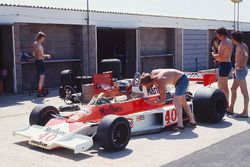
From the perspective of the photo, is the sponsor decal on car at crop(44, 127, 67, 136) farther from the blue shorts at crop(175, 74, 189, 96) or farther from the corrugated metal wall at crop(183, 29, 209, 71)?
the corrugated metal wall at crop(183, 29, 209, 71)

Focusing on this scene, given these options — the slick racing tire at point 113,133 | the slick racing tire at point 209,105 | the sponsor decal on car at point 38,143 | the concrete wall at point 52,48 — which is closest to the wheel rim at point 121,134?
the slick racing tire at point 113,133

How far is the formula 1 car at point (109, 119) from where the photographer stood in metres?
6.27

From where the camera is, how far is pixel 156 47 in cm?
1969

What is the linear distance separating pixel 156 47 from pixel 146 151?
13542 mm

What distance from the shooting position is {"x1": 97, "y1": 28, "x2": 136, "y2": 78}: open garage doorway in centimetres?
1789

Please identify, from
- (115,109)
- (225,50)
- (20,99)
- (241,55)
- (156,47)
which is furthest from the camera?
(156,47)

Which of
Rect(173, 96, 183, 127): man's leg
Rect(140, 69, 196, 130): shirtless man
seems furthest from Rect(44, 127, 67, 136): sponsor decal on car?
Rect(173, 96, 183, 127): man's leg

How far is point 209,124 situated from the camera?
834cm

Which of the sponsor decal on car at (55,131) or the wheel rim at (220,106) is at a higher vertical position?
the wheel rim at (220,106)

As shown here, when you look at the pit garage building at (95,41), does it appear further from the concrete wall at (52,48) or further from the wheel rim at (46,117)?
the wheel rim at (46,117)

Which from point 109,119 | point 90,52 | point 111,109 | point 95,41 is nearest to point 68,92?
point 90,52

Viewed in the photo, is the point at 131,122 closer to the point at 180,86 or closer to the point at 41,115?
the point at 180,86

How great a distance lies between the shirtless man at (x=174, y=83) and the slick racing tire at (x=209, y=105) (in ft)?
1.07

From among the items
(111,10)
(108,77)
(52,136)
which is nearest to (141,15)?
(111,10)
